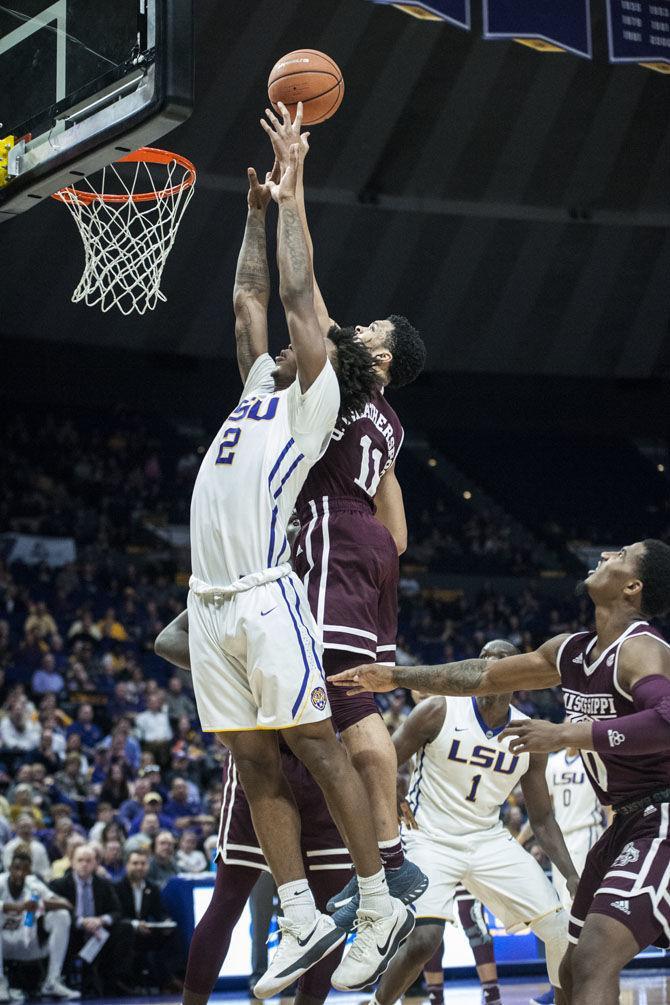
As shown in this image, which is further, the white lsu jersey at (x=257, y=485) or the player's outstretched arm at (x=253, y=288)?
the player's outstretched arm at (x=253, y=288)

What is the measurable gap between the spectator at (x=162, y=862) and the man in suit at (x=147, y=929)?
197mm

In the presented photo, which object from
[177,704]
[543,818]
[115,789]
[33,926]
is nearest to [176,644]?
[543,818]

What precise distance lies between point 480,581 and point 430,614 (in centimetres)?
265

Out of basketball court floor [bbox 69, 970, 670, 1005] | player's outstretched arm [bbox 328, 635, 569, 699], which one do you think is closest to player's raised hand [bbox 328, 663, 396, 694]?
player's outstretched arm [bbox 328, 635, 569, 699]

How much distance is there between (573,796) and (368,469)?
6858mm

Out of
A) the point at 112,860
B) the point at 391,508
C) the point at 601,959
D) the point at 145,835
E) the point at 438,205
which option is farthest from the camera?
the point at 438,205

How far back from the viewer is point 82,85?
20.0ft

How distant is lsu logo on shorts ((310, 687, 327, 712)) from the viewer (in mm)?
4848

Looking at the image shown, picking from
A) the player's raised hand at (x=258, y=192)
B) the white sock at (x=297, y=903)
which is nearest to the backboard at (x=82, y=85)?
the player's raised hand at (x=258, y=192)

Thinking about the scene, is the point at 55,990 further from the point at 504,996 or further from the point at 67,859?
the point at 504,996

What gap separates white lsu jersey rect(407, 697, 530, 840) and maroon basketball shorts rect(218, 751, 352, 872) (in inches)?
97.2

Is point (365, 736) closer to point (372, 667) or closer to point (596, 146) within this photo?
point (372, 667)

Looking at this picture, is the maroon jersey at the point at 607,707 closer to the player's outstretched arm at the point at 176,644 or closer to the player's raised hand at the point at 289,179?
the player's outstretched arm at the point at 176,644

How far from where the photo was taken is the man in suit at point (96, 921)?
437 inches
